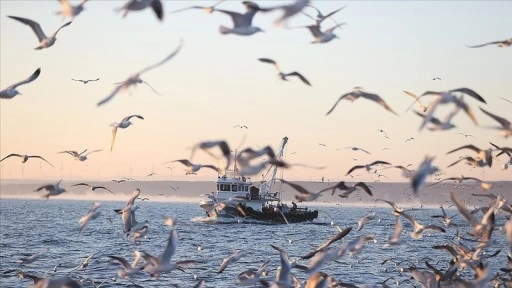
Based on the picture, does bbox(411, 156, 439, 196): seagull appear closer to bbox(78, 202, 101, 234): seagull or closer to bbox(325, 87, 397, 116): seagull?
bbox(325, 87, 397, 116): seagull

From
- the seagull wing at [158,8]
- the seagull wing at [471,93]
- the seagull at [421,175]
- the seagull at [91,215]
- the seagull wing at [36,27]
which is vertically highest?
the seagull wing at [36,27]

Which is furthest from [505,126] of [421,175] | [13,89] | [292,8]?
[13,89]

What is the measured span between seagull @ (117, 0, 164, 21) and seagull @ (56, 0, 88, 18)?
125cm

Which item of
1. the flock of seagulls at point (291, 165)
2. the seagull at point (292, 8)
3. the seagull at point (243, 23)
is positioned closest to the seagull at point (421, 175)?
the flock of seagulls at point (291, 165)

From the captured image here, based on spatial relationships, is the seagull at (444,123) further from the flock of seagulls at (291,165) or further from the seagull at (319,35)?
the seagull at (319,35)

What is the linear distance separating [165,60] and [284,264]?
4.19 m

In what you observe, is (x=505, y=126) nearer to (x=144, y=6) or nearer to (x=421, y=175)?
(x=421, y=175)

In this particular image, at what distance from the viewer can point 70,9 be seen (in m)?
12.2

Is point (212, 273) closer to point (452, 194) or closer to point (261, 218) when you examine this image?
point (452, 194)

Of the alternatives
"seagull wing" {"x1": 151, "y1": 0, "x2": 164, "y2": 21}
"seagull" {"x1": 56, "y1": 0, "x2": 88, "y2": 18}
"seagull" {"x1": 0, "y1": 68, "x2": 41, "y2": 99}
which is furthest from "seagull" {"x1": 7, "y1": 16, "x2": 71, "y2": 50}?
"seagull wing" {"x1": 151, "y1": 0, "x2": 164, "y2": 21}

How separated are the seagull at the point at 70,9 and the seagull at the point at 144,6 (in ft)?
4.10

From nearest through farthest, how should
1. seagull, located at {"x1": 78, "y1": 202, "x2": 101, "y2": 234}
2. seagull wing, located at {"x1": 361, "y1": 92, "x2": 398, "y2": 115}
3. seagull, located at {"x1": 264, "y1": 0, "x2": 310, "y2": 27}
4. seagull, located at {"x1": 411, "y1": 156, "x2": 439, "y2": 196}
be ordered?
seagull, located at {"x1": 411, "y1": 156, "x2": 439, "y2": 196} → seagull, located at {"x1": 264, "y1": 0, "x2": 310, "y2": 27} → seagull wing, located at {"x1": 361, "y1": 92, "x2": 398, "y2": 115} → seagull, located at {"x1": 78, "y1": 202, "x2": 101, "y2": 234}

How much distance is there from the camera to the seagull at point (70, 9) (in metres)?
12.1

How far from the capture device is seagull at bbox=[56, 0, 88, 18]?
39.6 ft
